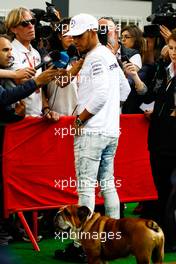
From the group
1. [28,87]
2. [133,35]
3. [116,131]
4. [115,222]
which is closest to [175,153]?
[116,131]

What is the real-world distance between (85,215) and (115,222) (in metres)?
0.20

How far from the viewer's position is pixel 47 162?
555cm

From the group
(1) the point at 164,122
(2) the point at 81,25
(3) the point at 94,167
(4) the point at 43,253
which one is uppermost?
(2) the point at 81,25

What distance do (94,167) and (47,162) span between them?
89cm

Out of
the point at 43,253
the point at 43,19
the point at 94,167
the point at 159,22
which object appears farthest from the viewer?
the point at 43,19

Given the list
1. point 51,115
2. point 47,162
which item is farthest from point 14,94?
point 47,162

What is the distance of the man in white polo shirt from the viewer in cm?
463

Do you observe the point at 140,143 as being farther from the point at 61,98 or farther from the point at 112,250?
the point at 112,250

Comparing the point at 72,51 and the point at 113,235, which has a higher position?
the point at 72,51

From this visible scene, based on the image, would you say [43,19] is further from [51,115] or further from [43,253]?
[43,253]

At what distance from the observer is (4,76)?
5070 millimetres

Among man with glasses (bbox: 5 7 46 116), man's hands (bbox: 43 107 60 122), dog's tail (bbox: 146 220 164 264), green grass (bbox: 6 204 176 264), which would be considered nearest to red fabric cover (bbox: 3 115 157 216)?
man's hands (bbox: 43 107 60 122)

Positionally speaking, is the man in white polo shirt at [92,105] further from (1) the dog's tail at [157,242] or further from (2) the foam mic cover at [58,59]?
(1) the dog's tail at [157,242]

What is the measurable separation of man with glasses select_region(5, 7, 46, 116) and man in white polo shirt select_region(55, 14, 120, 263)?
80cm
